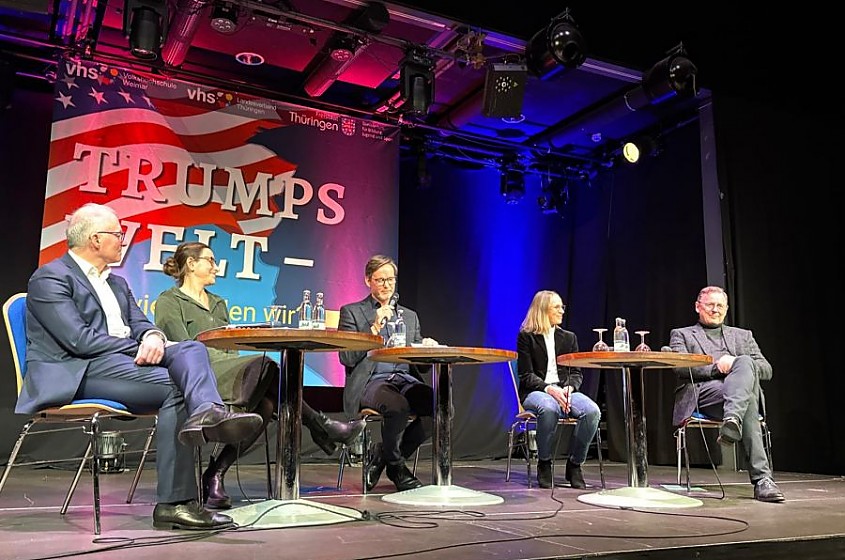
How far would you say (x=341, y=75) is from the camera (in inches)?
243

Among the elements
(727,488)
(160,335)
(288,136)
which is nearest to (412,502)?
(160,335)

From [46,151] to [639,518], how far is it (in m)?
5.06

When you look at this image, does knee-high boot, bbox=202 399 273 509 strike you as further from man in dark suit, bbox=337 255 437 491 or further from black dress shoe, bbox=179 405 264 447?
black dress shoe, bbox=179 405 264 447

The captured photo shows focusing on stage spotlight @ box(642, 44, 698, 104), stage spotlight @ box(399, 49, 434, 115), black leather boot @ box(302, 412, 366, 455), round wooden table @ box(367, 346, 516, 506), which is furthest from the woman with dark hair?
stage spotlight @ box(642, 44, 698, 104)

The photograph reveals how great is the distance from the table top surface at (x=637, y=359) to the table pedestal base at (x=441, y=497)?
0.74 metres

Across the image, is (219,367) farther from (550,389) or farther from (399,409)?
(550,389)

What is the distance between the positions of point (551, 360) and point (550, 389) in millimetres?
275

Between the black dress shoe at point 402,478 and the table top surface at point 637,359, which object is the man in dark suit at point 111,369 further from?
the table top surface at point 637,359

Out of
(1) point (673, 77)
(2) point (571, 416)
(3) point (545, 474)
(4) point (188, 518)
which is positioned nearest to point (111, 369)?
(4) point (188, 518)

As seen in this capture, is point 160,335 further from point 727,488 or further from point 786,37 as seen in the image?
point 786,37

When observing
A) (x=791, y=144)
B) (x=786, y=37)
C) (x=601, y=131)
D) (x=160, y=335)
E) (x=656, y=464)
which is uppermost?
(x=786, y=37)

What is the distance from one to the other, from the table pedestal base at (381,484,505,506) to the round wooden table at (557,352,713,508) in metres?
0.49

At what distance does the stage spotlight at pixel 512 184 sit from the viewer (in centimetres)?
716

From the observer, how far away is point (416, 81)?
17.8 feet
